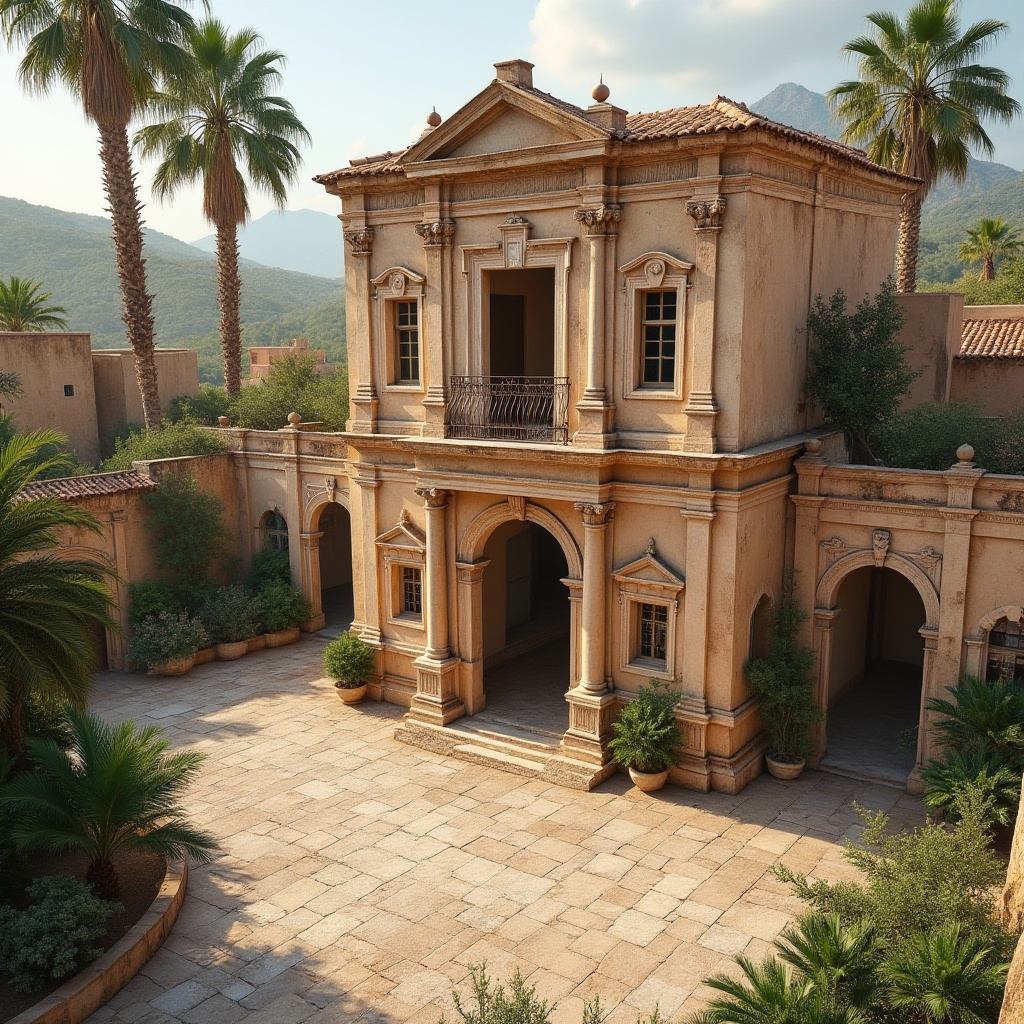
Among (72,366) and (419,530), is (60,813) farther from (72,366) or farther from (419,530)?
(72,366)

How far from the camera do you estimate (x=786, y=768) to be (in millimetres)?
15086

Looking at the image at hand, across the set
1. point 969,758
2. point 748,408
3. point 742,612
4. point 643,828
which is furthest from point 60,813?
point 969,758

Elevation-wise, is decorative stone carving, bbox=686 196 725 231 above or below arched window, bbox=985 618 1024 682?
above

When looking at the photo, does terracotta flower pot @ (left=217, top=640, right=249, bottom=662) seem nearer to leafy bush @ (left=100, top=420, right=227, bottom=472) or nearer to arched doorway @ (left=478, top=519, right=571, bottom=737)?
leafy bush @ (left=100, top=420, right=227, bottom=472)

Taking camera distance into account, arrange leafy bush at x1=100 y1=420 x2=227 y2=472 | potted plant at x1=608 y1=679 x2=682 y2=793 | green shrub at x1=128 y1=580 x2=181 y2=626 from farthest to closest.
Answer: leafy bush at x1=100 y1=420 x2=227 y2=472 → green shrub at x1=128 y1=580 x2=181 y2=626 → potted plant at x1=608 y1=679 x2=682 y2=793

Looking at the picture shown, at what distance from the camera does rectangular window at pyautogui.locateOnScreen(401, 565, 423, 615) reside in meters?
18.2

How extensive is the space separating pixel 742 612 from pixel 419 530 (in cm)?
619

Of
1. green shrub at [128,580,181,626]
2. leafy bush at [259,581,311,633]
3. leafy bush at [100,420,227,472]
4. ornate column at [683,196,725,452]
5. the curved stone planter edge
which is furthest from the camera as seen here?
leafy bush at [100,420,227,472]

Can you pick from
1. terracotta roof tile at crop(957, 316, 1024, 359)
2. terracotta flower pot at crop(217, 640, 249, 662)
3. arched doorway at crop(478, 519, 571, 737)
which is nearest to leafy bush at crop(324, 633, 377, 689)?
arched doorway at crop(478, 519, 571, 737)

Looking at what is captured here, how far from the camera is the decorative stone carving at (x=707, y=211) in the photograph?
13531mm

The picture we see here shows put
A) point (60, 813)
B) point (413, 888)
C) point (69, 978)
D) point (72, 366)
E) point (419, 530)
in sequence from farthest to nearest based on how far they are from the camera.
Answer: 1. point (72, 366)
2. point (419, 530)
3. point (413, 888)
4. point (60, 813)
5. point (69, 978)

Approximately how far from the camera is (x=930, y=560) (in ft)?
47.3

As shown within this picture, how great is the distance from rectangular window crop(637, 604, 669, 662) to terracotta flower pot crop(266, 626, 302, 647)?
9.73 m

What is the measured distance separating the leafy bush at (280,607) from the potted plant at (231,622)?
8.5 inches
